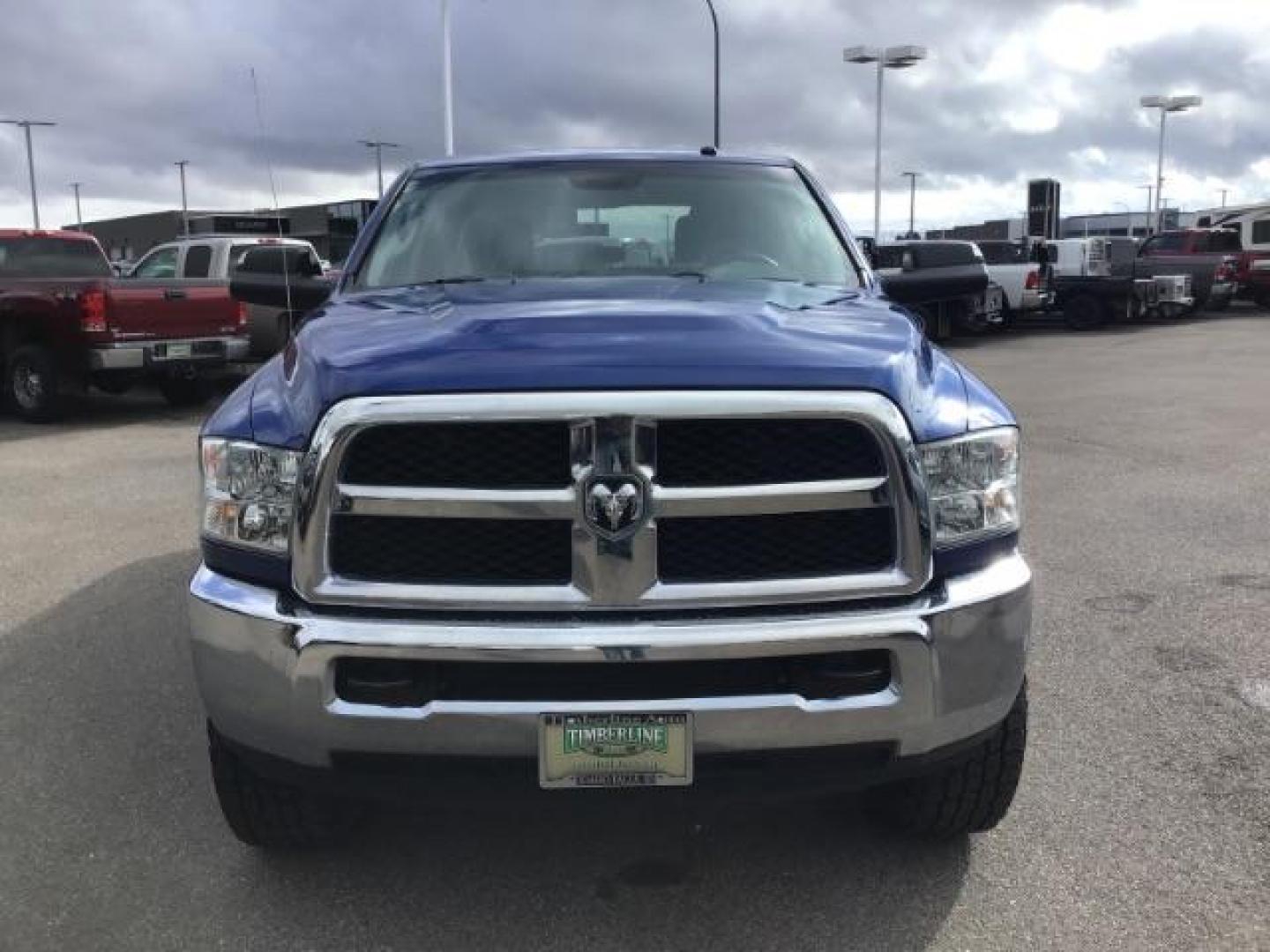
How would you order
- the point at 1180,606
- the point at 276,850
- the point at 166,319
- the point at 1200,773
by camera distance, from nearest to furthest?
the point at 276,850 → the point at 1200,773 → the point at 1180,606 → the point at 166,319

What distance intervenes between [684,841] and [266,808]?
1115 mm

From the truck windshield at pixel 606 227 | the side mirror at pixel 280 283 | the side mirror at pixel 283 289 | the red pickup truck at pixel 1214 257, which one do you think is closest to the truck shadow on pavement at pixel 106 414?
the side mirror at pixel 280 283

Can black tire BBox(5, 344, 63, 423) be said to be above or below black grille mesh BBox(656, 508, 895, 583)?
below

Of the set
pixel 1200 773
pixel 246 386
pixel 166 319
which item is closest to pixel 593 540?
pixel 246 386

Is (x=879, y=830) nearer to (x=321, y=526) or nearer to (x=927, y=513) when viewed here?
(x=927, y=513)

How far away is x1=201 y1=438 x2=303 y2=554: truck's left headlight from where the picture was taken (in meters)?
2.58

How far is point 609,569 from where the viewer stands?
8.11ft

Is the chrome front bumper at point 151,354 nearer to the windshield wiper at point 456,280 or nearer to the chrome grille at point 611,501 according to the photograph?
the windshield wiper at point 456,280

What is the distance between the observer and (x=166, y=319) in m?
11.9

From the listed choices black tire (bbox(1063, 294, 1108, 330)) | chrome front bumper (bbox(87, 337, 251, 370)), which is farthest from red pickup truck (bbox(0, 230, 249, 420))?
black tire (bbox(1063, 294, 1108, 330))

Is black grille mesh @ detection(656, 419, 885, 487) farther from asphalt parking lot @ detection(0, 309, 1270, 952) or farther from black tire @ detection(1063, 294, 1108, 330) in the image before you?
black tire @ detection(1063, 294, 1108, 330)

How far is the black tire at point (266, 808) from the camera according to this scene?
9.56ft

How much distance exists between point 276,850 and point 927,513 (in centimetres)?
193

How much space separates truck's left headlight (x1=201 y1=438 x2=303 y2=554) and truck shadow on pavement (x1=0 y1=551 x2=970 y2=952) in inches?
27.9
